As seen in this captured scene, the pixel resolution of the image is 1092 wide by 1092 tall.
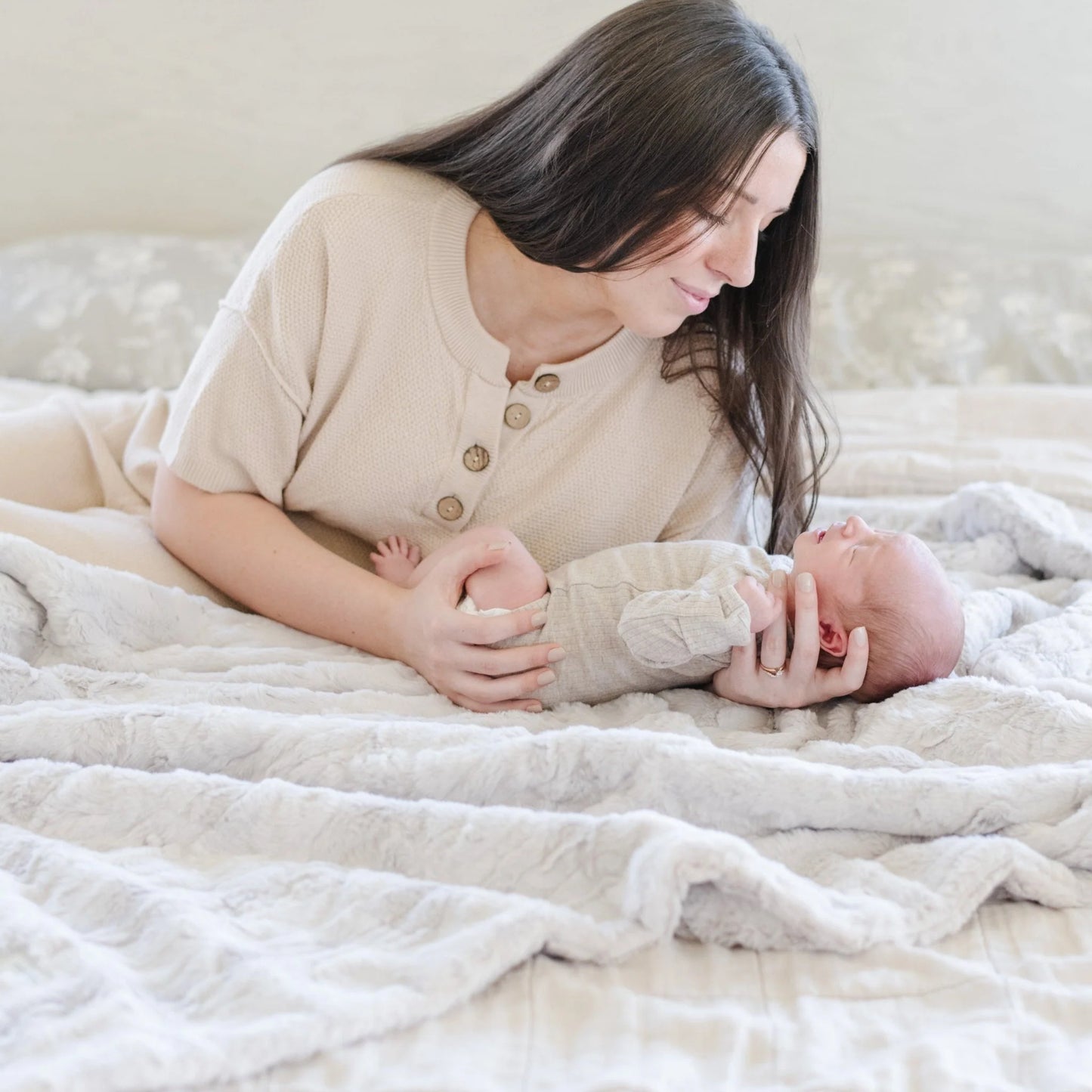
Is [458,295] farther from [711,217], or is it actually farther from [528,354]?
[711,217]

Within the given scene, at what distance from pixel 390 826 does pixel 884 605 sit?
56cm

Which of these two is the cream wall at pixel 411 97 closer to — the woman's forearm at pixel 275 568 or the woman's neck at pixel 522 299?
the woman's neck at pixel 522 299

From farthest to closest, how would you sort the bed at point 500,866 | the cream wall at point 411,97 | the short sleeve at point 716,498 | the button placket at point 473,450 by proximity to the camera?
the cream wall at point 411,97 < the short sleeve at point 716,498 < the button placket at point 473,450 < the bed at point 500,866

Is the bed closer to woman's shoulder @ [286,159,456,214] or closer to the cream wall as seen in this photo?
woman's shoulder @ [286,159,456,214]

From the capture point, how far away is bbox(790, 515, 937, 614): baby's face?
4.17 ft

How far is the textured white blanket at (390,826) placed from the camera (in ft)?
2.74

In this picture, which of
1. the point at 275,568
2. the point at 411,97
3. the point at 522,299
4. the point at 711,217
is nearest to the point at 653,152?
the point at 711,217

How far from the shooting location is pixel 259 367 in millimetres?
1359

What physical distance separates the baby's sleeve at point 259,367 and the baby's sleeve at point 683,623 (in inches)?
18.1

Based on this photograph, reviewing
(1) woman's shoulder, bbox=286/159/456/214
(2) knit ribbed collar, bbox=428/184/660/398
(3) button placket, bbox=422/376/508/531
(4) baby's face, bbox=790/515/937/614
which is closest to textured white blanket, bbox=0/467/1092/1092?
(4) baby's face, bbox=790/515/937/614

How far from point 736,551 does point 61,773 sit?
70 centimetres

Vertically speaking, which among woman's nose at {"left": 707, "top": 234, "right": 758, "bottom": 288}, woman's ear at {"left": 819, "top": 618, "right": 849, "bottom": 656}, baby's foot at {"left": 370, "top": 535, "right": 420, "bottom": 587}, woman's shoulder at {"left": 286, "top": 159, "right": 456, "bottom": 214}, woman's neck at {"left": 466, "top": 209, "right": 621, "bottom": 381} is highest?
woman's shoulder at {"left": 286, "top": 159, "right": 456, "bottom": 214}

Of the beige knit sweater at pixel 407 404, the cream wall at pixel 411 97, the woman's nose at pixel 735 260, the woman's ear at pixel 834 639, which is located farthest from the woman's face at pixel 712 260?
the cream wall at pixel 411 97

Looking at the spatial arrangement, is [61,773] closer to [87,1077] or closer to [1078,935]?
[87,1077]
